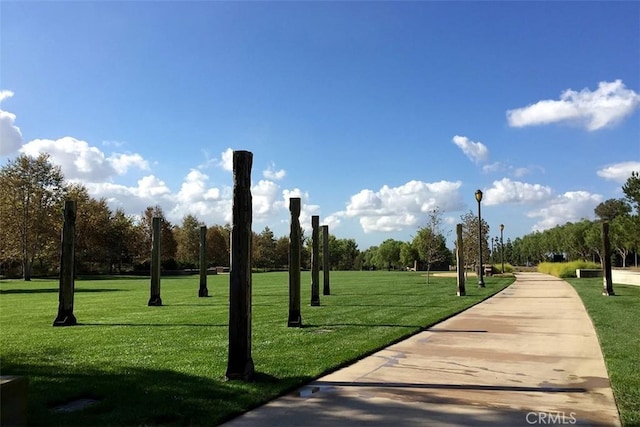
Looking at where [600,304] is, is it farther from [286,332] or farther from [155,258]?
[155,258]

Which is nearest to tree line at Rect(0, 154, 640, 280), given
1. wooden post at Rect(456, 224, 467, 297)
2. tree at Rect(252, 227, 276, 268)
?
tree at Rect(252, 227, 276, 268)

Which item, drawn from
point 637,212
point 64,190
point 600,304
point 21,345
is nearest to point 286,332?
point 21,345

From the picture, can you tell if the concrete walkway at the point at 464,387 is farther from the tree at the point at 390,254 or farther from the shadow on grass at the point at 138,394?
the tree at the point at 390,254

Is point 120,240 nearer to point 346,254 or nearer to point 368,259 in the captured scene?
point 346,254

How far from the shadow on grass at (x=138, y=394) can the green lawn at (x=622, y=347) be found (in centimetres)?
354

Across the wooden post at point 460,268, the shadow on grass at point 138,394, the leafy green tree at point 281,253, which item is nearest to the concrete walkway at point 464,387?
the shadow on grass at point 138,394

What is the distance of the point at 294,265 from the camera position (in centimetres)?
1218

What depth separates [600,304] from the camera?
55.7 feet

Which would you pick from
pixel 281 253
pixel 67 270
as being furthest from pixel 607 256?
pixel 281 253

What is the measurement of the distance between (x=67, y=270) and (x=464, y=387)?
10.0 m

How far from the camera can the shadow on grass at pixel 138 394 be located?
4930 mm

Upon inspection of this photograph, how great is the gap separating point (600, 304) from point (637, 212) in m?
14.7

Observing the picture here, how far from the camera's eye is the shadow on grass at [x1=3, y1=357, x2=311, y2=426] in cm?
493

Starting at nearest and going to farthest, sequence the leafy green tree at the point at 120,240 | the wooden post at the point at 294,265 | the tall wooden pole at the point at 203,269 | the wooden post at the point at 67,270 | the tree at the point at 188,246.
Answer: the wooden post at the point at 294,265 → the wooden post at the point at 67,270 → the tall wooden pole at the point at 203,269 → the leafy green tree at the point at 120,240 → the tree at the point at 188,246
